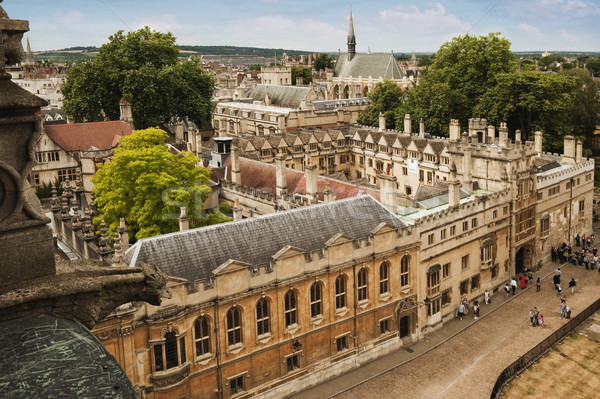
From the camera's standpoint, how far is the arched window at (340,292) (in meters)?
26.8

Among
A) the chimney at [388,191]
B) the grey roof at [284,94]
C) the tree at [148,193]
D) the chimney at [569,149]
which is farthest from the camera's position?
the grey roof at [284,94]

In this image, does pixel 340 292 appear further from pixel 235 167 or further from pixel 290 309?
pixel 235 167

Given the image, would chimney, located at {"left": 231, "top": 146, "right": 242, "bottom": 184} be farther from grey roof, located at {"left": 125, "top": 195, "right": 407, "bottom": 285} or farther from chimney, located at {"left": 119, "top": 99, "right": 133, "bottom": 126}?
chimney, located at {"left": 119, "top": 99, "right": 133, "bottom": 126}

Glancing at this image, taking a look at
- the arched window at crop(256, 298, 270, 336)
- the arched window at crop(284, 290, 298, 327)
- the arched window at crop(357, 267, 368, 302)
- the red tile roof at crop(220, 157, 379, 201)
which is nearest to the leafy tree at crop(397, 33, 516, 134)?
the red tile roof at crop(220, 157, 379, 201)

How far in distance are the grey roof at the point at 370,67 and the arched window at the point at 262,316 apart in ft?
268

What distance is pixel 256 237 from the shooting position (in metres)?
25.2

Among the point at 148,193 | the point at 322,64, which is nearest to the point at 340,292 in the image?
the point at 148,193

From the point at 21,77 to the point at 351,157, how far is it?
115481 mm

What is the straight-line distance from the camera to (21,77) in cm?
14525

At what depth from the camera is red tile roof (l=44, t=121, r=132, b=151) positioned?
50.0m

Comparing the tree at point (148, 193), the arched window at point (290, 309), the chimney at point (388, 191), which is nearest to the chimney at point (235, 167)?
the tree at point (148, 193)

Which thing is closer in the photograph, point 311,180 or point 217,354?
point 217,354

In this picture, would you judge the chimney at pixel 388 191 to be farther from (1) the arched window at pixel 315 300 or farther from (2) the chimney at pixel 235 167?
(2) the chimney at pixel 235 167

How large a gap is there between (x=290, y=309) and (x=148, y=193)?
34.4 ft
